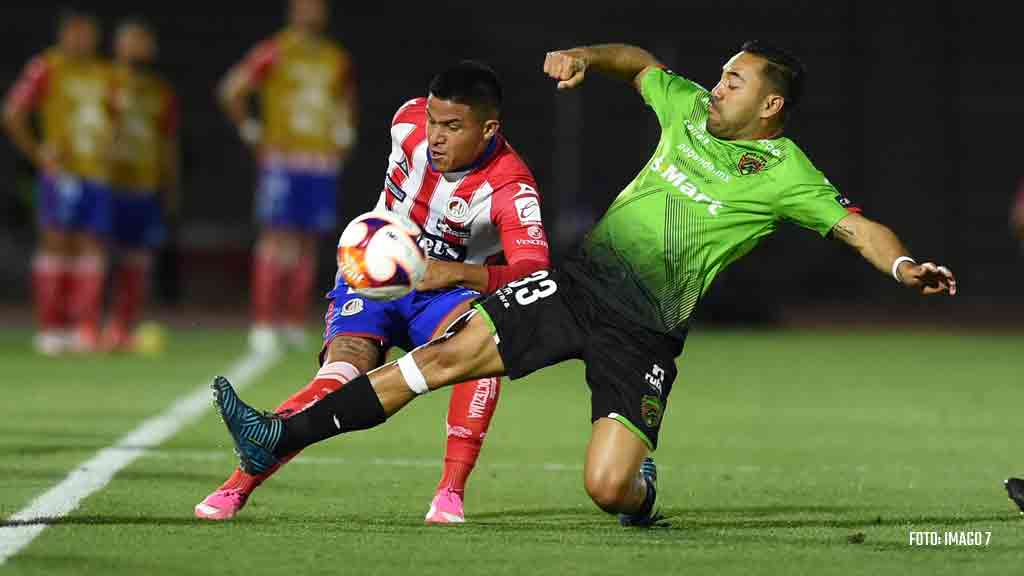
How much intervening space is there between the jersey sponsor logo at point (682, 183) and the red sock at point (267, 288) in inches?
343

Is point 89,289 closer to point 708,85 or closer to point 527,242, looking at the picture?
point 527,242

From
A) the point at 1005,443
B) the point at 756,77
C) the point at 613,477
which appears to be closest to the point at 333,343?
the point at 613,477

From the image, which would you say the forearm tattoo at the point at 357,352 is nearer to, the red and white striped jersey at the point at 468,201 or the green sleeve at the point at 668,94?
A: the red and white striped jersey at the point at 468,201

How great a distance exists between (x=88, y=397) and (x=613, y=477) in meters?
5.39

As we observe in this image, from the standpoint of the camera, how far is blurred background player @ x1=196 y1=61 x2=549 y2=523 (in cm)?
610

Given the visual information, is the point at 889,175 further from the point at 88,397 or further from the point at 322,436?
the point at 322,436

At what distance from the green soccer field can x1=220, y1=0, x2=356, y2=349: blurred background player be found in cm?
175

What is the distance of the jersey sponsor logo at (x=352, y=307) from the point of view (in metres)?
6.50

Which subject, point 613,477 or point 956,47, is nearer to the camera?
point 613,477

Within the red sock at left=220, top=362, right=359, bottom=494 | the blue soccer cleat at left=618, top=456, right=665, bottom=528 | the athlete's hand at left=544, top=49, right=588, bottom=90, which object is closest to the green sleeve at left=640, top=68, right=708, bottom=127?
the athlete's hand at left=544, top=49, right=588, bottom=90

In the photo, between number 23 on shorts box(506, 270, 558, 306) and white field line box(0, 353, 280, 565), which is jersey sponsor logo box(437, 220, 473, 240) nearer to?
number 23 on shorts box(506, 270, 558, 306)

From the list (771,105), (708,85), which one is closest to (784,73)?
(771,105)

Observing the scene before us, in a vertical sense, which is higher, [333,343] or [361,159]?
[333,343]

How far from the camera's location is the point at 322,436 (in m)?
5.83
